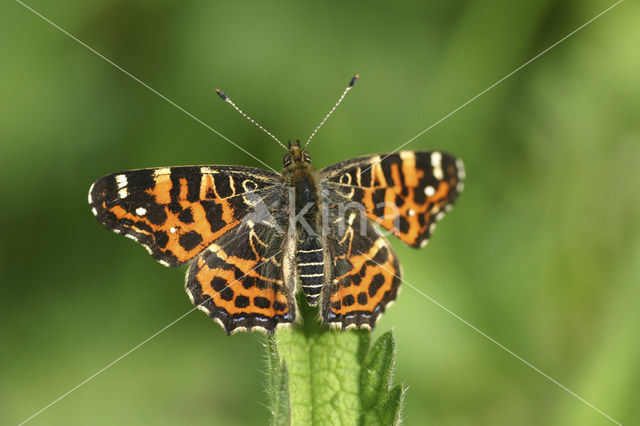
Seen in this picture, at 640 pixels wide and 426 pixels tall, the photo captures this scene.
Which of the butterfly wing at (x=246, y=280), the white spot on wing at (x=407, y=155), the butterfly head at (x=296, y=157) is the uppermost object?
the white spot on wing at (x=407, y=155)

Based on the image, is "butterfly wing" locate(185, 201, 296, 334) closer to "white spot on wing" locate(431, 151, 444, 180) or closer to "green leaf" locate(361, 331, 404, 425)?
"green leaf" locate(361, 331, 404, 425)

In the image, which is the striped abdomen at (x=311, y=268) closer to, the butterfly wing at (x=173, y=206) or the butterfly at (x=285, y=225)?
the butterfly at (x=285, y=225)

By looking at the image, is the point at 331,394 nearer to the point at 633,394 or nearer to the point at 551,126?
the point at 633,394

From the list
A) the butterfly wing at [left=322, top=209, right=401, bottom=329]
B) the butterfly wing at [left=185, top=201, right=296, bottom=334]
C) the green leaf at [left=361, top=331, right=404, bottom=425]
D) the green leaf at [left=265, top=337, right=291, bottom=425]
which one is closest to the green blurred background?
the butterfly wing at [left=322, top=209, right=401, bottom=329]

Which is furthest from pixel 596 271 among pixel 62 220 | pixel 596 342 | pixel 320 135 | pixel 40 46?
pixel 40 46

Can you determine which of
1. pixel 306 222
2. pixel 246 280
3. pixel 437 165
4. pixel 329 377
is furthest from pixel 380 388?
pixel 437 165

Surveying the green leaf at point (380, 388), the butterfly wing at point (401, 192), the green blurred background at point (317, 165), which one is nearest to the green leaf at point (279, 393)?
the green leaf at point (380, 388)
